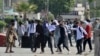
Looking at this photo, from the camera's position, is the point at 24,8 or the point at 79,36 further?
the point at 24,8

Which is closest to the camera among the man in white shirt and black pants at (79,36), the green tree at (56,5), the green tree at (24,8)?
the man in white shirt and black pants at (79,36)

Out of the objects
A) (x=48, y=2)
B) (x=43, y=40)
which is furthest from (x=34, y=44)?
(x=48, y=2)

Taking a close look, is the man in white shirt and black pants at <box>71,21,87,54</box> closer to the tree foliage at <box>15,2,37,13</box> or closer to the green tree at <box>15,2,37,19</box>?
the green tree at <box>15,2,37,19</box>

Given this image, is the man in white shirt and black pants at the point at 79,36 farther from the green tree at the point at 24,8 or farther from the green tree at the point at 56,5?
the green tree at the point at 56,5

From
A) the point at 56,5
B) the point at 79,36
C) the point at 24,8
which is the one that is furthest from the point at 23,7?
the point at 79,36

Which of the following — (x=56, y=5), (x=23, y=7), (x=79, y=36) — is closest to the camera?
(x=79, y=36)

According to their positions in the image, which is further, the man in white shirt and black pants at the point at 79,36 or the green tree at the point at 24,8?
the green tree at the point at 24,8

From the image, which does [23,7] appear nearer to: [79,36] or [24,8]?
[24,8]

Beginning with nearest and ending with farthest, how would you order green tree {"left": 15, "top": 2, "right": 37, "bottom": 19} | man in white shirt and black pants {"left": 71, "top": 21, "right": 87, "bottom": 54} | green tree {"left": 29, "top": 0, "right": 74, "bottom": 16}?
man in white shirt and black pants {"left": 71, "top": 21, "right": 87, "bottom": 54}, green tree {"left": 15, "top": 2, "right": 37, "bottom": 19}, green tree {"left": 29, "top": 0, "right": 74, "bottom": 16}

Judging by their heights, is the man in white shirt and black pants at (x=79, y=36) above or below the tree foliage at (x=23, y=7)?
above

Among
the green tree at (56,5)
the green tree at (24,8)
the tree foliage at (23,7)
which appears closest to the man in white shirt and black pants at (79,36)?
the green tree at (24,8)

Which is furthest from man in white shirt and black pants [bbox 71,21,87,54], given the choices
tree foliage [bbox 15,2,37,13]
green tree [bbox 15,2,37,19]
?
tree foliage [bbox 15,2,37,13]

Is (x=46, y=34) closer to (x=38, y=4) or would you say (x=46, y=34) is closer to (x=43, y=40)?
(x=43, y=40)

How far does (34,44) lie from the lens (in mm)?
24422
